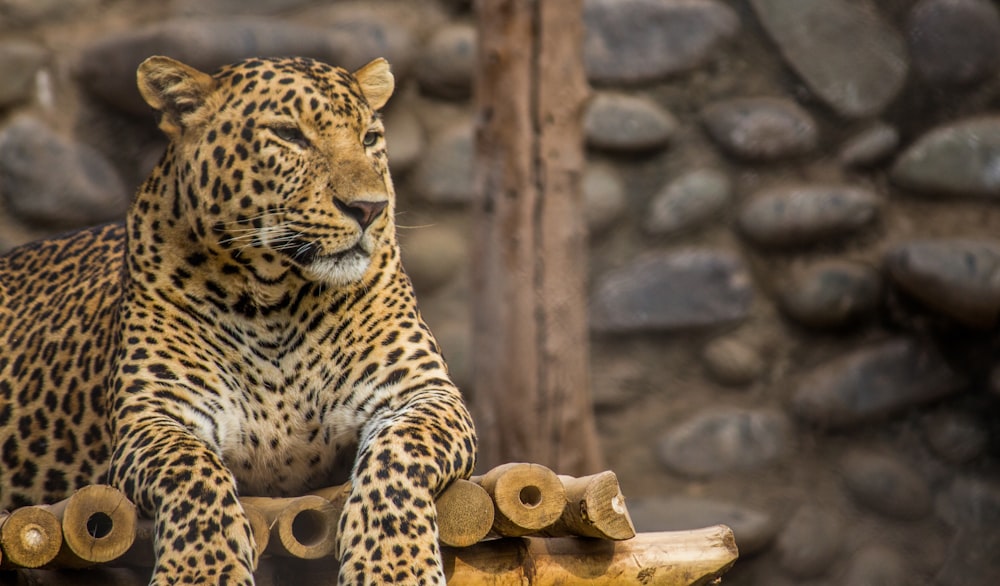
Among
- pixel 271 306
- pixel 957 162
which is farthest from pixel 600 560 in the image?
pixel 957 162

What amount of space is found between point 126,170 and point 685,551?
169 inches

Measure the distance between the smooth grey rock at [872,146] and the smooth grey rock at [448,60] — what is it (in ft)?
7.06

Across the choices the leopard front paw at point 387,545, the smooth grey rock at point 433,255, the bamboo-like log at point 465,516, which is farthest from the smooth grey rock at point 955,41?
the leopard front paw at point 387,545

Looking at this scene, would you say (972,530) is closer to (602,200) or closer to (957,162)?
(957,162)

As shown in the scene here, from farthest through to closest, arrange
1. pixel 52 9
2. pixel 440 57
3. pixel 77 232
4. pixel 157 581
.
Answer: pixel 440 57 → pixel 52 9 → pixel 77 232 → pixel 157 581

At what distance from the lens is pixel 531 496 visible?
3645mm

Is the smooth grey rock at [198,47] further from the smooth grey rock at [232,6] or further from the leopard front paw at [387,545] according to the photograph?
the leopard front paw at [387,545]

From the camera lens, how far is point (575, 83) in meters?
6.27

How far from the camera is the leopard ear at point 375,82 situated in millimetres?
4309

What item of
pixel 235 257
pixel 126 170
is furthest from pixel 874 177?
pixel 235 257

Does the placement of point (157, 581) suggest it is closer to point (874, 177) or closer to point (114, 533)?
point (114, 533)

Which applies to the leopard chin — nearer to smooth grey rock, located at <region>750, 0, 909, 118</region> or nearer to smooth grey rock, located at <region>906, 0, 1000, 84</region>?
smooth grey rock, located at <region>750, 0, 909, 118</region>

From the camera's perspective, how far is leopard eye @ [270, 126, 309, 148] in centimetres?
393

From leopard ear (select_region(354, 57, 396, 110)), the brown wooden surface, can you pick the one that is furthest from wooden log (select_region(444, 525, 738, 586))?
leopard ear (select_region(354, 57, 396, 110))
